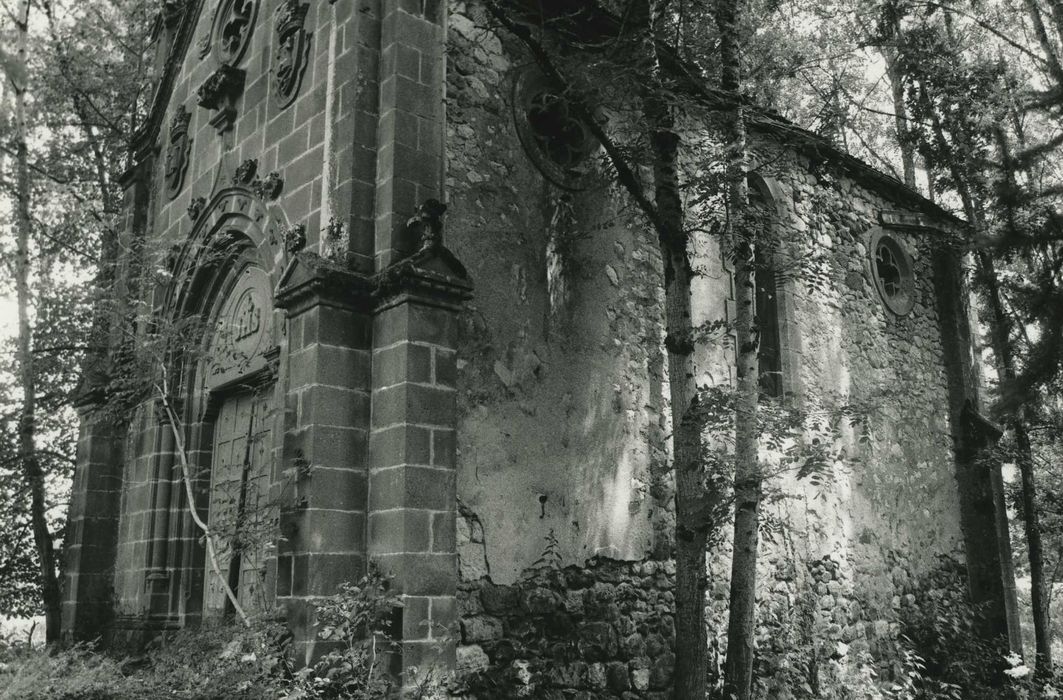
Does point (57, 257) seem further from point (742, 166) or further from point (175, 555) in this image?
point (742, 166)

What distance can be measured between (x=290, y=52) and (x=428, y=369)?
11.3 ft

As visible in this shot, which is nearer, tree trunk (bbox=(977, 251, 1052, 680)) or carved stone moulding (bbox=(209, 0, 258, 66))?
carved stone moulding (bbox=(209, 0, 258, 66))

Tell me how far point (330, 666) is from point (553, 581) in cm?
192

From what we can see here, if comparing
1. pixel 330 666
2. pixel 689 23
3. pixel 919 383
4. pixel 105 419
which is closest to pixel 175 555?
pixel 105 419

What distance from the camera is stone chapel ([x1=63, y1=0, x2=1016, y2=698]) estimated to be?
6281 millimetres

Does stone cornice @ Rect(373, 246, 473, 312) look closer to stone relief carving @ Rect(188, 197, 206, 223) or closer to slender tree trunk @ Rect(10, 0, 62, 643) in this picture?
stone relief carving @ Rect(188, 197, 206, 223)

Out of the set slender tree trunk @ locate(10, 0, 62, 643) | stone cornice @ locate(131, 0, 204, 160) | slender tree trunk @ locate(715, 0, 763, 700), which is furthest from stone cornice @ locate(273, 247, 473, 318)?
slender tree trunk @ locate(10, 0, 62, 643)

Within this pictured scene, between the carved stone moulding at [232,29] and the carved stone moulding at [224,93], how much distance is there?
7.8 inches

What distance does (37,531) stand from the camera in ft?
39.4

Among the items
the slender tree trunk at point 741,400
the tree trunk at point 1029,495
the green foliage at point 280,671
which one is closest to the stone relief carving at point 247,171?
the green foliage at point 280,671

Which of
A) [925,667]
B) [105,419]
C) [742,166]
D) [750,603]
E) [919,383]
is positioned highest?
[742,166]

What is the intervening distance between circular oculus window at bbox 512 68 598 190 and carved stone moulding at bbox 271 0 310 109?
6.08ft

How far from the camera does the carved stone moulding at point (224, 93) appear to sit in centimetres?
877

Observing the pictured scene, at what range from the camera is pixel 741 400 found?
6934mm
